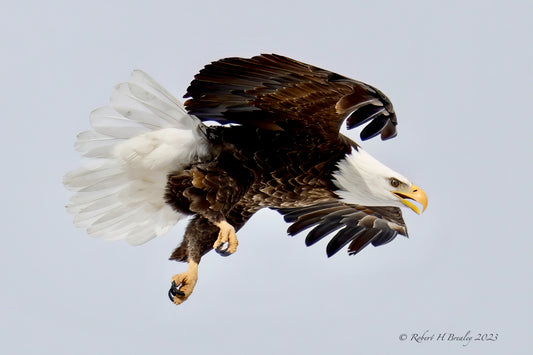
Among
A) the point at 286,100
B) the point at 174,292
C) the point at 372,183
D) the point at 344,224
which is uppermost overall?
the point at 286,100

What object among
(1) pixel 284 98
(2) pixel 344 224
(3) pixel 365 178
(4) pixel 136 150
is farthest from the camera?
(2) pixel 344 224

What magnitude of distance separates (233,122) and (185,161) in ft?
1.36

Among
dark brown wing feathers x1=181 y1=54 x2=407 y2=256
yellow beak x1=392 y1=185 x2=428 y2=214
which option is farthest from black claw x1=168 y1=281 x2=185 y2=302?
yellow beak x1=392 y1=185 x2=428 y2=214

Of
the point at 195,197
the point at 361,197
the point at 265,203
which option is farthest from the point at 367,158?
the point at 195,197

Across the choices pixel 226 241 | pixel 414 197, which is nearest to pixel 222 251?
pixel 226 241

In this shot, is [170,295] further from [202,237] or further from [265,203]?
[265,203]

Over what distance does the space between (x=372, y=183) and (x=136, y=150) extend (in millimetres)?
1648

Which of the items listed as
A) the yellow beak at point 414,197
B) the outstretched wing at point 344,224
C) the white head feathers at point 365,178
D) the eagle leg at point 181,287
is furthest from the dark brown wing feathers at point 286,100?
the outstretched wing at point 344,224

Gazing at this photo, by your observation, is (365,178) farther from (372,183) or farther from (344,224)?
(344,224)

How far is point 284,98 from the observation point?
680 centimetres

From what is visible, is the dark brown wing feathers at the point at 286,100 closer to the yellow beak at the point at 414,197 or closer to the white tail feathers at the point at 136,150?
the white tail feathers at the point at 136,150

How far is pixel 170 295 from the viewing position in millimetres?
7215

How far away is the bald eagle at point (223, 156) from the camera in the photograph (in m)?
6.73

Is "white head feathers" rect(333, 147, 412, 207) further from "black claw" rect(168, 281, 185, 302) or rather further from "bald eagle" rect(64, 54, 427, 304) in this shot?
"black claw" rect(168, 281, 185, 302)
